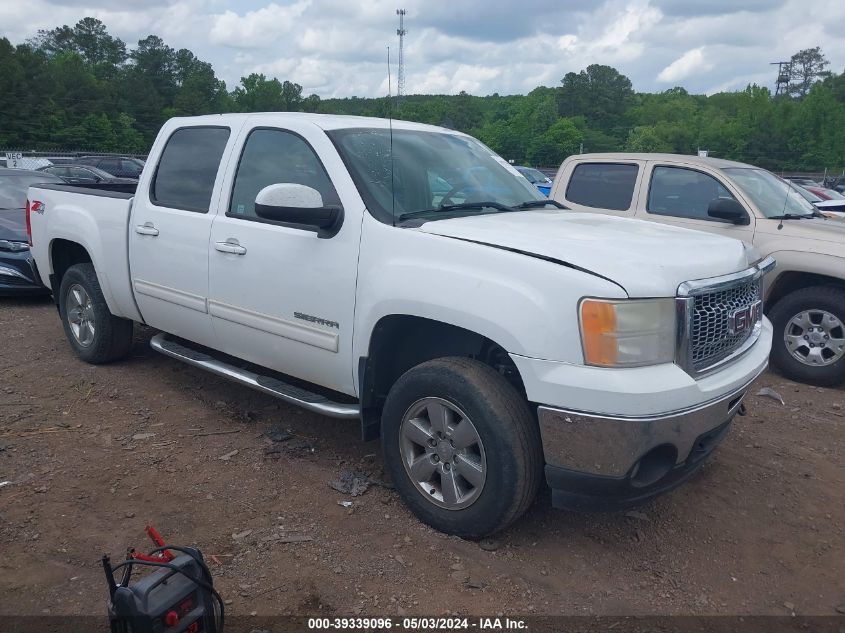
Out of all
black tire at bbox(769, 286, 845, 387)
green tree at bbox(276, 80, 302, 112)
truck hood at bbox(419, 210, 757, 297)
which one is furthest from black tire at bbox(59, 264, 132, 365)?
black tire at bbox(769, 286, 845, 387)

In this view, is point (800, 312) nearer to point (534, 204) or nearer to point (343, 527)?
point (534, 204)

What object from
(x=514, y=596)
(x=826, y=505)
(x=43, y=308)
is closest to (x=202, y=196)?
(x=514, y=596)

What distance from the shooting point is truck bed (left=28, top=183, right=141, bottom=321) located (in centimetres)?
509

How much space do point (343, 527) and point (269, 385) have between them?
996mm

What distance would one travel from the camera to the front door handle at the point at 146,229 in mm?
4719

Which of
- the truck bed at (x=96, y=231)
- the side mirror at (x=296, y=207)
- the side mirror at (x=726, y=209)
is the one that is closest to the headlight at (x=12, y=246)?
the truck bed at (x=96, y=231)

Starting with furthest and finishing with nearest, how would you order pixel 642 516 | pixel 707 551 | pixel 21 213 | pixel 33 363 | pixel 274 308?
pixel 21 213 → pixel 33 363 → pixel 274 308 → pixel 642 516 → pixel 707 551

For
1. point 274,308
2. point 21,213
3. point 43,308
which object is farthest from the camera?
point 21,213

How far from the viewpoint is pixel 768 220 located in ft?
20.2

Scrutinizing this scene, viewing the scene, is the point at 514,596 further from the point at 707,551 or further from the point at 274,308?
the point at 274,308

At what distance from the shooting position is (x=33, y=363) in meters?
5.89

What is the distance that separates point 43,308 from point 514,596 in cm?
702

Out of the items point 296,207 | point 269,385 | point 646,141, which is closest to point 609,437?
point 296,207

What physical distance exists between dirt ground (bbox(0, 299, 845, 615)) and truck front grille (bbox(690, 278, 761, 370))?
3.05ft
